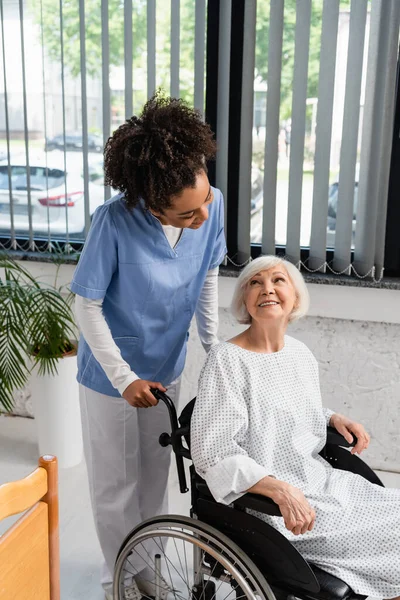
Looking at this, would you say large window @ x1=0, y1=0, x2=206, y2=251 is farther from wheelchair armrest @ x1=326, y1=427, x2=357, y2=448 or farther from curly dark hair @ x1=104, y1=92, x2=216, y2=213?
wheelchair armrest @ x1=326, y1=427, x2=357, y2=448

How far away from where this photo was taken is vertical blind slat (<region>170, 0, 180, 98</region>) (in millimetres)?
2545

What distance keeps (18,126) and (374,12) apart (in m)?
1.44

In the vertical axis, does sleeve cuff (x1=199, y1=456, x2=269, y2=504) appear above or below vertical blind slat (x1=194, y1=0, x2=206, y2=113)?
below

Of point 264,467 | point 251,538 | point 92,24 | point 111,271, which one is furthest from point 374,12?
point 251,538

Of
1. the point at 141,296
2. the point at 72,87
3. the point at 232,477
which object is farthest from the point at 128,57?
the point at 232,477

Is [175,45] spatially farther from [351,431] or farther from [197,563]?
[197,563]

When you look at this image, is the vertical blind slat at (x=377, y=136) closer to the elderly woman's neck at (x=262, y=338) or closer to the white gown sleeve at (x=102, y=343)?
the elderly woman's neck at (x=262, y=338)

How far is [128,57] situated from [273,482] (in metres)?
1.76

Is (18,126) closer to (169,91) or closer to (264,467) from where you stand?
(169,91)

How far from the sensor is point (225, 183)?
2.68 m

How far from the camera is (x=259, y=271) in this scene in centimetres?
179

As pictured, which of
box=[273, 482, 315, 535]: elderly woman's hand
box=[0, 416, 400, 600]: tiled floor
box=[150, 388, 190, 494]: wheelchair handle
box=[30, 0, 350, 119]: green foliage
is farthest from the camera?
box=[30, 0, 350, 119]: green foliage

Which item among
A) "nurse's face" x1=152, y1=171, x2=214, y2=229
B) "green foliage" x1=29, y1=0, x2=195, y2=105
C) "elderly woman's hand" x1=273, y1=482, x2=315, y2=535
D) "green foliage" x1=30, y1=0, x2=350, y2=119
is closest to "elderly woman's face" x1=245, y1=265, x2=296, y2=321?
"nurse's face" x1=152, y1=171, x2=214, y2=229

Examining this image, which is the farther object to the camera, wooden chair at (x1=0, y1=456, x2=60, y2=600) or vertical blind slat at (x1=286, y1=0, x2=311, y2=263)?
vertical blind slat at (x1=286, y1=0, x2=311, y2=263)
